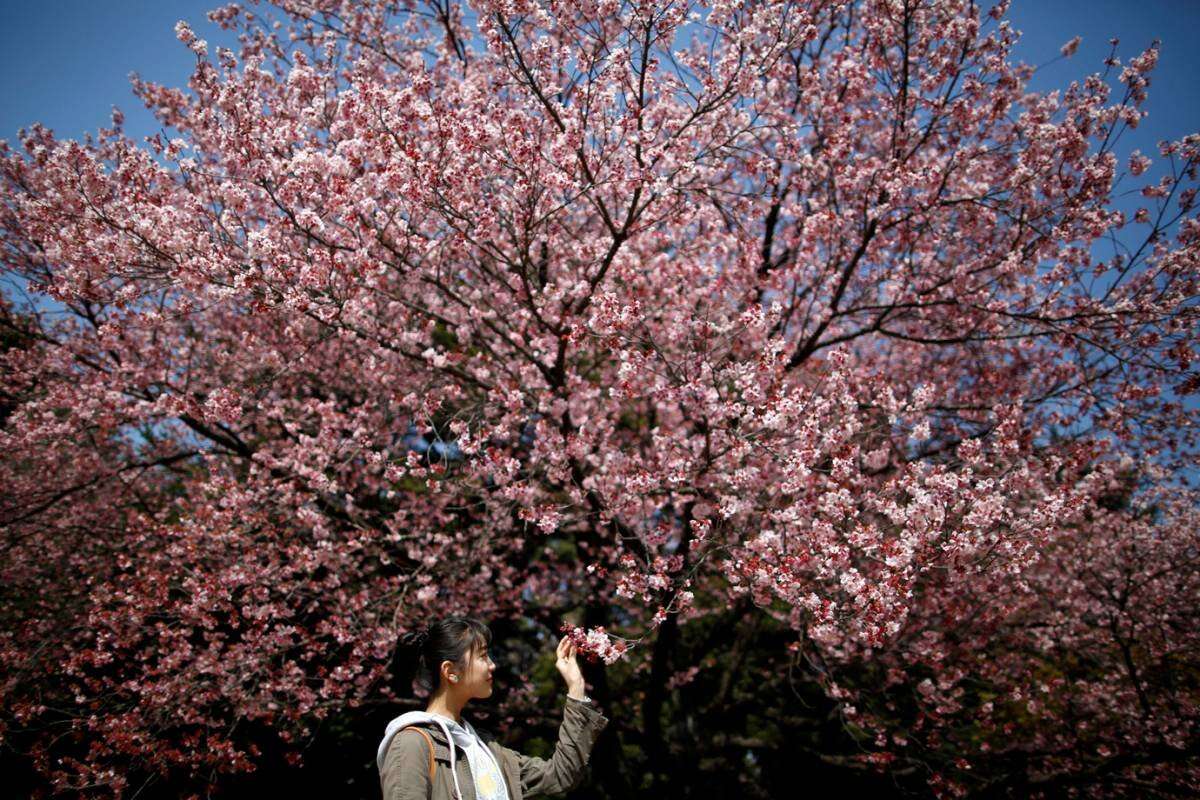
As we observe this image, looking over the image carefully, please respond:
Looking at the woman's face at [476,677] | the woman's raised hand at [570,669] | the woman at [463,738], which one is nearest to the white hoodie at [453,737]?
the woman at [463,738]

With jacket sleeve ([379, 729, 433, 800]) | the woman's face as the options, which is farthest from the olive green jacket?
the woman's face

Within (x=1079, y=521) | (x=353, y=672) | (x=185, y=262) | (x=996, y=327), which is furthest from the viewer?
(x=1079, y=521)

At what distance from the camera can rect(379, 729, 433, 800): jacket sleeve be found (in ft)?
7.07

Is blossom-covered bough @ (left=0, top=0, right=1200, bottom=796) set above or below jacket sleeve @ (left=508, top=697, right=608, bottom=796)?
above

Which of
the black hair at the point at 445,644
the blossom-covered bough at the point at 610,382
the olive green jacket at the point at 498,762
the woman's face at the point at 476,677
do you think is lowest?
the olive green jacket at the point at 498,762

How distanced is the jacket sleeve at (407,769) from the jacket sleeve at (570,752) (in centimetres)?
55

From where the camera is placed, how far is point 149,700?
5.57 metres

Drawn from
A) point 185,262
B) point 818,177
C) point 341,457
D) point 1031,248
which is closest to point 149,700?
point 341,457

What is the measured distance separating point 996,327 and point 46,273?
10856 mm

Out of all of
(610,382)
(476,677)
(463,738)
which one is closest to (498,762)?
(463,738)

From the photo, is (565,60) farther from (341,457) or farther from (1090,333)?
(1090,333)

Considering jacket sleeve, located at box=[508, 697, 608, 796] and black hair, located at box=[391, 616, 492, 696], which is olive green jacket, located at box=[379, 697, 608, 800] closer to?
jacket sleeve, located at box=[508, 697, 608, 796]

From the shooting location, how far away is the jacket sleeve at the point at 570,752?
2.69 m

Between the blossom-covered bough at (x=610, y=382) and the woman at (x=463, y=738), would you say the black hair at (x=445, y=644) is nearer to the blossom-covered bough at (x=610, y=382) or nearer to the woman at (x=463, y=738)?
the woman at (x=463, y=738)
